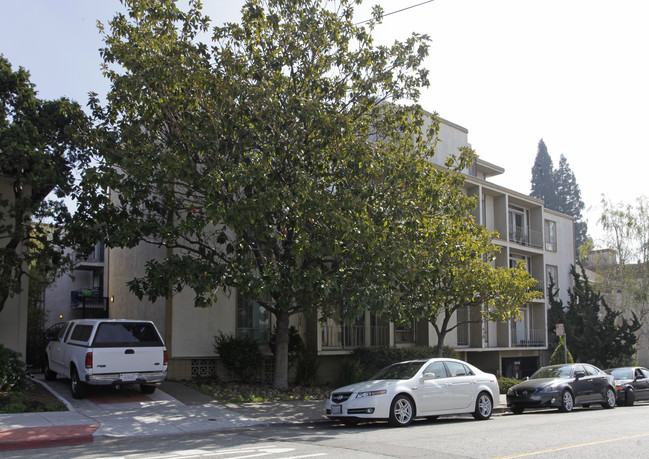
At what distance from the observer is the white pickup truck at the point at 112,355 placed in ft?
44.1

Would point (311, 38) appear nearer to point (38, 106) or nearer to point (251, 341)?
point (38, 106)

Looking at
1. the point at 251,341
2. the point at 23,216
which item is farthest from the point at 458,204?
the point at 23,216

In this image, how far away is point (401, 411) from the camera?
12531mm

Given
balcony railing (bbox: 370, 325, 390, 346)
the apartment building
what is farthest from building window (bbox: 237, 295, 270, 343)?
balcony railing (bbox: 370, 325, 390, 346)

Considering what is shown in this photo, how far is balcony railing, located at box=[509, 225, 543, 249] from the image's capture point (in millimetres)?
32250

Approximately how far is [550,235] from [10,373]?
30.6 metres

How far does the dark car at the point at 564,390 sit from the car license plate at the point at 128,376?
1013 centimetres

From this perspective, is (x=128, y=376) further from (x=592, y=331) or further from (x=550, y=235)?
(x=550, y=235)

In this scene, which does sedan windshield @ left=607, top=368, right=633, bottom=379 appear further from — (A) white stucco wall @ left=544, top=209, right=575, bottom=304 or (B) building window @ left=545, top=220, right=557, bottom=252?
(B) building window @ left=545, top=220, right=557, bottom=252

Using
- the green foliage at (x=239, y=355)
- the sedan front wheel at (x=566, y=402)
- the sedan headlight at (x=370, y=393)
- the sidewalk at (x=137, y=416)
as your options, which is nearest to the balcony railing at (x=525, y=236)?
the sedan front wheel at (x=566, y=402)

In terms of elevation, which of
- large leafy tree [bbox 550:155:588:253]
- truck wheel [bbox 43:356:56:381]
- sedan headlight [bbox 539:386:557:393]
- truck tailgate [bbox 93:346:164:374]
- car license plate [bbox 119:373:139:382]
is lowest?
sedan headlight [bbox 539:386:557:393]

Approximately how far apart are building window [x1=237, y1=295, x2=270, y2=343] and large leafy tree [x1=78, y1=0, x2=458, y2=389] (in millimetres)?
4380

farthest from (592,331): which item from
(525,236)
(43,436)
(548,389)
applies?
(43,436)

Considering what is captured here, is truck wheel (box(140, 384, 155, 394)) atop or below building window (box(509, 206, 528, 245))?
below
